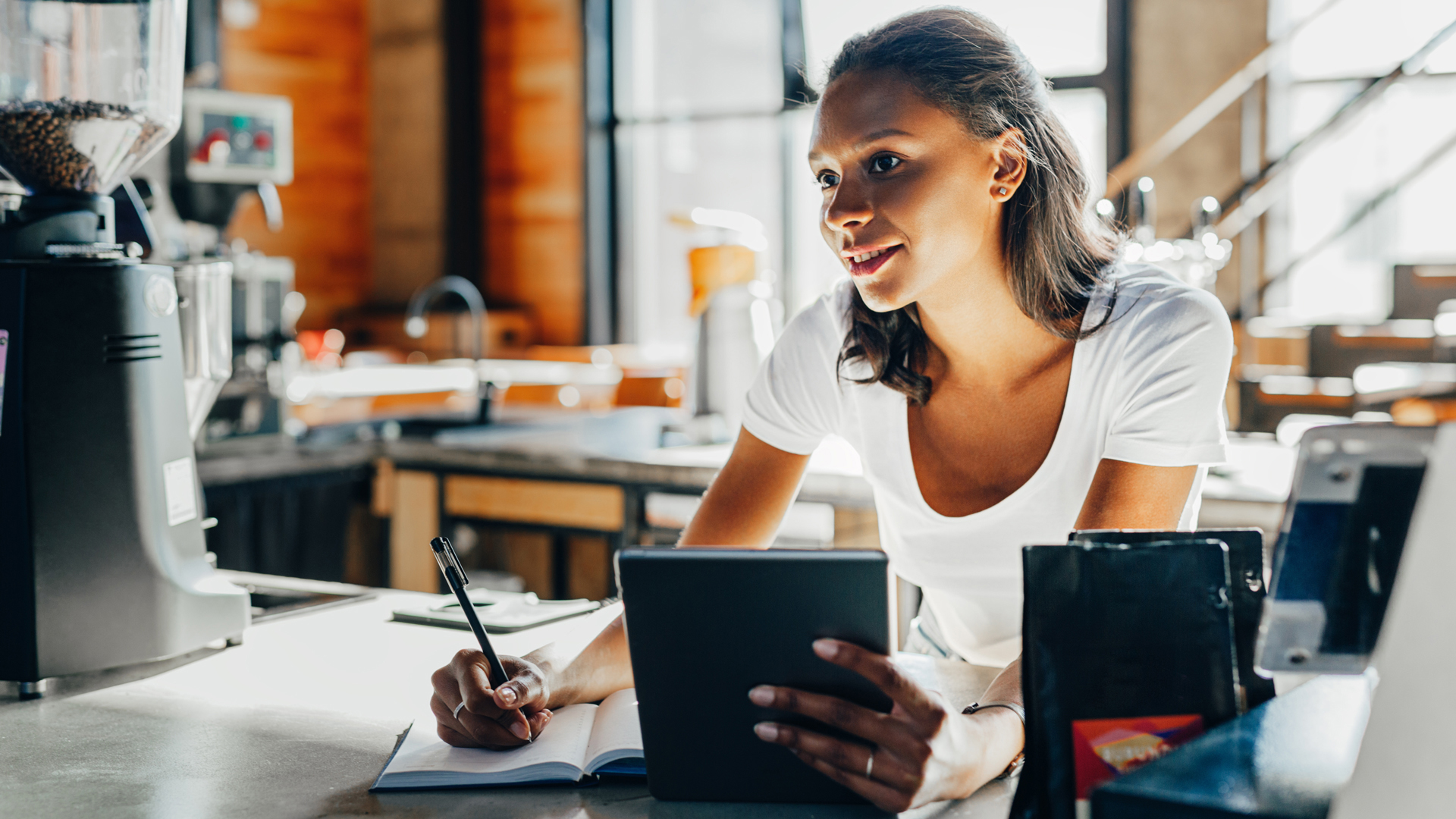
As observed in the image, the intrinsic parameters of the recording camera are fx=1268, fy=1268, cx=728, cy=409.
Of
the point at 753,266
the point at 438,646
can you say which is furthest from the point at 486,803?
the point at 753,266

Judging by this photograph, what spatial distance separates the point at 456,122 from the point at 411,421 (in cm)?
441

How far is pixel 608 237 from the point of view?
7.01m

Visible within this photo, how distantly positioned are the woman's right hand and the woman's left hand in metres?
0.24

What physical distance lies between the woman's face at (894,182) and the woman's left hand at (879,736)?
1.66ft

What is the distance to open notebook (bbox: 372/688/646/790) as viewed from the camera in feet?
3.03

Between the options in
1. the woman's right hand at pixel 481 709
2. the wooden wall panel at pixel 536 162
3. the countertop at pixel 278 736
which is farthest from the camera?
the wooden wall panel at pixel 536 162

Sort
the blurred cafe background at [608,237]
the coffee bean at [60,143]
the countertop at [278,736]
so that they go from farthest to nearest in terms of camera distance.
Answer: the blurred cafe background at [608,237] → the coffee bean at [60,143] → the countertop at [278,736]

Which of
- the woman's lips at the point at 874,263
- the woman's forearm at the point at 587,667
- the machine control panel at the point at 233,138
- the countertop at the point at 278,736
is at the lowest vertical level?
the countertop at the point at 278,736

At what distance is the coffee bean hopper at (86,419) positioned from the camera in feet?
3.87

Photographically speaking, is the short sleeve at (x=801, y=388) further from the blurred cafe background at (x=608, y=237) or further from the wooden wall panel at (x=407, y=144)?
the wooden wall panel at (x=407, y=144)

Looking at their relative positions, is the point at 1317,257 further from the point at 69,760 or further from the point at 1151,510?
the point at 69,760

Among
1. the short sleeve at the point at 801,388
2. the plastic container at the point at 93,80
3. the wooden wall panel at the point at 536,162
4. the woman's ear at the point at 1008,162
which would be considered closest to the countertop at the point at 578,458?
the short sleeve at the point at 801,388

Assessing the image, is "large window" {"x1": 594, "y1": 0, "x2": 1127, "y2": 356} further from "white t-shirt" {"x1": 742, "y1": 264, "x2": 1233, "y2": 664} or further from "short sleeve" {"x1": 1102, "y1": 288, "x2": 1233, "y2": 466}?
"short sleeve" {"x1": 1102, "y1": 288, "x2": 1233, "y2": 466}

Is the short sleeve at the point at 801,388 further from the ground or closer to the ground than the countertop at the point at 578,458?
further from the ground
